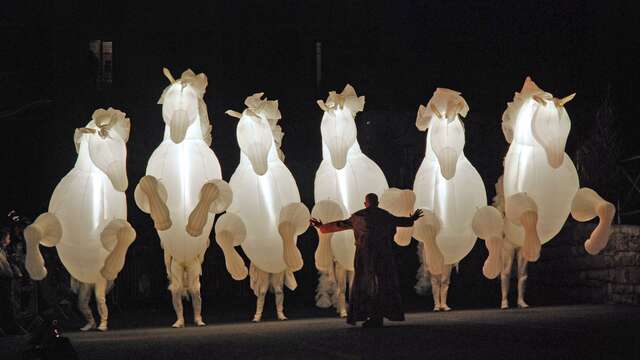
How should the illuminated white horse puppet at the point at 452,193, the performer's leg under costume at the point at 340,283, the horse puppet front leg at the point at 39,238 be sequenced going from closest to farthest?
1. the horse puppet front leg at the point at 39,238
2. the illuminated white horse puppet at the point at 452,193
3. the performer's leg under costume at the point at 340,283

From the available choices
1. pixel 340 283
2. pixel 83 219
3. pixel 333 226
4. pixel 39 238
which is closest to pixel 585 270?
pixel 340 283

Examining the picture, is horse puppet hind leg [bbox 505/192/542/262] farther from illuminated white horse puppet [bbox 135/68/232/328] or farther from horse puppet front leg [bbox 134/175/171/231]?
horse puppet front leg [bbox 134/175/171/231]

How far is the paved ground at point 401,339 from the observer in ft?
33.1

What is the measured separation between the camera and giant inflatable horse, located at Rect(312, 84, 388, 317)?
14.7 metres

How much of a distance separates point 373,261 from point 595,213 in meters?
3.06

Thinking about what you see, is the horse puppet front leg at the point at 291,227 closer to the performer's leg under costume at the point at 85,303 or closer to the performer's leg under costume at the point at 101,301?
the performer's leg under costume at the point at 101,301

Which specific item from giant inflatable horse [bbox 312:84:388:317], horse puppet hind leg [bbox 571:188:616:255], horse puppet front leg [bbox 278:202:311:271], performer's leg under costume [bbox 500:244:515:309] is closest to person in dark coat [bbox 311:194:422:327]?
horse puppet front leg [bbox 278:202:311:271]

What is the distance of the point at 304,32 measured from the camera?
22.4 meters

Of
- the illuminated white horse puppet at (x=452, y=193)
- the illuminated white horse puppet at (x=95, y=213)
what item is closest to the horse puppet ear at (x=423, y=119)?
the illuminated white horse puppet at (x=452, y=193)

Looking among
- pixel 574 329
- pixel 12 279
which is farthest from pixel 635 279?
pixel 12 279

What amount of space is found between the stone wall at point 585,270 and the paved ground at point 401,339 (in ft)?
5.66

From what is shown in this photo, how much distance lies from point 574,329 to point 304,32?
11.8 metres

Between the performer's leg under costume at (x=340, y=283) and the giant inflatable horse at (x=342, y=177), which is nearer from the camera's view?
the giant inflatable horse at (x=342, y=177)

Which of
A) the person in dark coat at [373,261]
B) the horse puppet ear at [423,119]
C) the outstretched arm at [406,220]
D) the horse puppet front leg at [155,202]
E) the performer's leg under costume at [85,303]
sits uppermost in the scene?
the horse puppet ear at [423,119]
